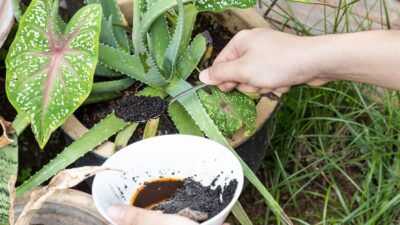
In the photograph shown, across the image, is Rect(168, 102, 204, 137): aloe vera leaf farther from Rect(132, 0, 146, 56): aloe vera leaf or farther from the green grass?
the green grass

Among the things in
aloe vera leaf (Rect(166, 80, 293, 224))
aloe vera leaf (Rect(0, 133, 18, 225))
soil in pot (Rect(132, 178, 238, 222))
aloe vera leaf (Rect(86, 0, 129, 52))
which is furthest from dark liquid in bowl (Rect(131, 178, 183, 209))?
aloe vera leaf (Rect(86, 0, 129, 52))

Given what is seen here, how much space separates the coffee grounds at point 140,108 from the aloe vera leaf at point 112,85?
0.15ft

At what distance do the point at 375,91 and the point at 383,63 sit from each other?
0.61 metres

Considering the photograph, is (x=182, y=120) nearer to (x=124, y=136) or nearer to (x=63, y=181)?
(x=124, y=136)

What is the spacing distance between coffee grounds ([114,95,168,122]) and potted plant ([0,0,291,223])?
15mm

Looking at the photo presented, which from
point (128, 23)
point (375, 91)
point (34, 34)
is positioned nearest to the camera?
point (34, 34)

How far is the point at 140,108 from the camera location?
1.40 metres

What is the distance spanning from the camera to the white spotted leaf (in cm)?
123

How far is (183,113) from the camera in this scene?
1.42 m

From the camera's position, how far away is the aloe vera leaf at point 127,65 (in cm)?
138

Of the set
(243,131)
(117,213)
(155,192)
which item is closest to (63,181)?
(117,213)

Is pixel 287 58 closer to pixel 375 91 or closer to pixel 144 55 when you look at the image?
pixel 144 55

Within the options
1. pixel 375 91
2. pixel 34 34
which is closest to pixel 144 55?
pixel 34 34

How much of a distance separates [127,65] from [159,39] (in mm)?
104
